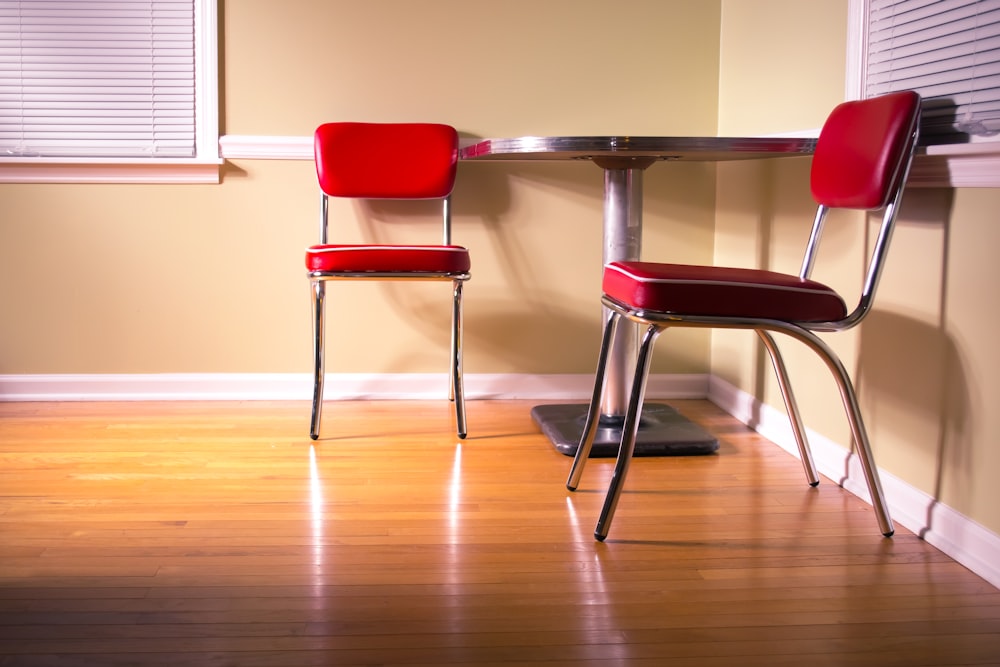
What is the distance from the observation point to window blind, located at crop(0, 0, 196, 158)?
3004 millimetres

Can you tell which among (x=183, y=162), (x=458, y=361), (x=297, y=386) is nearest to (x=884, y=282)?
(x=458, y=361)

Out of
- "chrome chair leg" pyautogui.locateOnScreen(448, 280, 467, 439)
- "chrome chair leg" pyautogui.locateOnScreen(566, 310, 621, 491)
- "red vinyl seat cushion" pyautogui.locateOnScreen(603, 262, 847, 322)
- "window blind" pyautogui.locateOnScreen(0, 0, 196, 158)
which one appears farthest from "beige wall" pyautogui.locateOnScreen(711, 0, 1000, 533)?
"window blind" pyautogui.locateOnScreen(0, 0, 196, 158)

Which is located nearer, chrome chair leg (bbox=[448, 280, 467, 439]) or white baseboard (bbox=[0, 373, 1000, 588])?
chrome chair leg (bbox=[448, 280, 467, 439])

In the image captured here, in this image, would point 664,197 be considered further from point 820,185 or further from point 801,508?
point 801,508

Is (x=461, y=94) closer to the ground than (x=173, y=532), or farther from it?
Result: farther from it

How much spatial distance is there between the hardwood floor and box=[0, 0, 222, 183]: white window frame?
2.82ft

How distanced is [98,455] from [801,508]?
171cm

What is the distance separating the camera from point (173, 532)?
6.35 feet

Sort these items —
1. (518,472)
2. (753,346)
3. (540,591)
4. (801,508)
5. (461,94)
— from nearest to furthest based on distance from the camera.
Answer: (540,591), (801,508), (518,472), (753,346), (461,94)

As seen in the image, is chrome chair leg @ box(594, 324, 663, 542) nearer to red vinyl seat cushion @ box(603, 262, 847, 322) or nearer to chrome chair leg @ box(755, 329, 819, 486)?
red vinyl seat cushion @ box(603, 262, 847, 322)

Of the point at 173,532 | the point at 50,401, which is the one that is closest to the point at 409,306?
the point at 50,401

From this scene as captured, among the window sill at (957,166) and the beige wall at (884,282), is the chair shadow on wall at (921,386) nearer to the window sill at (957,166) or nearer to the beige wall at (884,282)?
the beige wall at (884,282)

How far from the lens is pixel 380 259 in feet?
8.32

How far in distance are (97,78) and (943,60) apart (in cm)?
238
